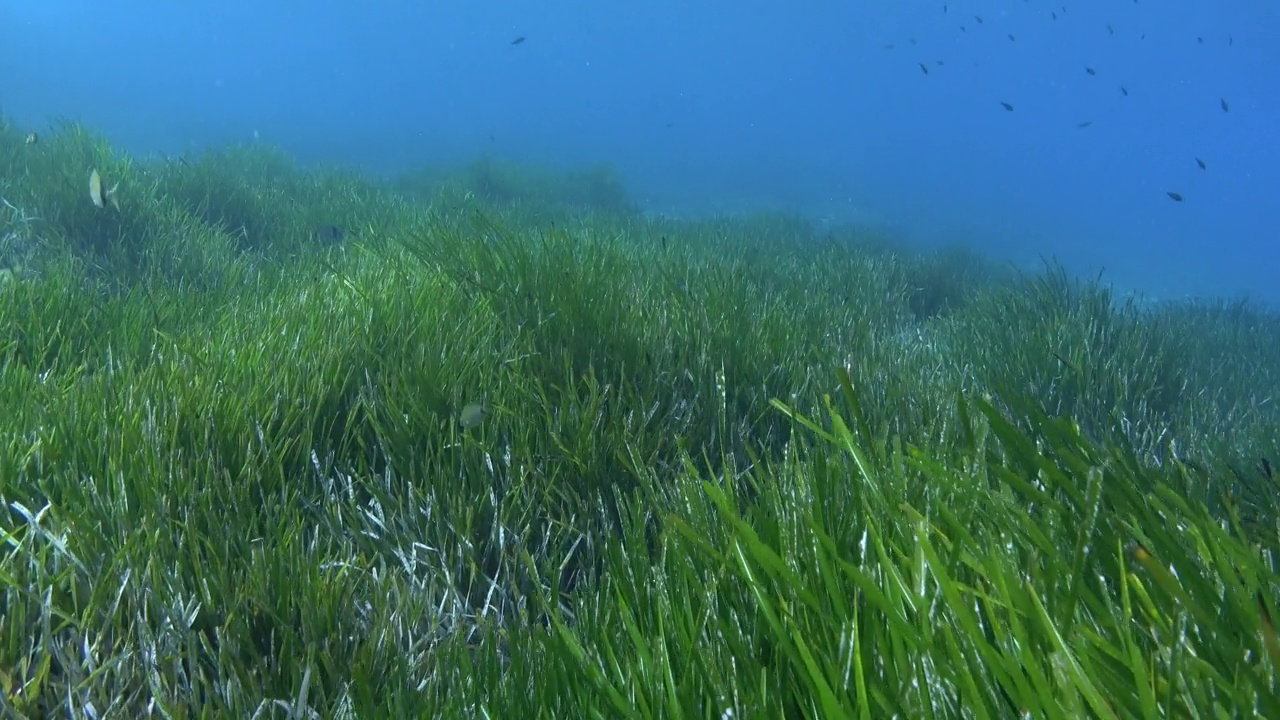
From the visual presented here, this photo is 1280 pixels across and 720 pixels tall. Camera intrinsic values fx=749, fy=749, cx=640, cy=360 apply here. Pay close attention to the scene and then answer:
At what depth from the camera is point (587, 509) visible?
2.22m

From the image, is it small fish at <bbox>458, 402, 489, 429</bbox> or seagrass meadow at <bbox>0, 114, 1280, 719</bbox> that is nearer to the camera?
seagrass meadow at <bbox>0, 114, 1280, 719</bbox>

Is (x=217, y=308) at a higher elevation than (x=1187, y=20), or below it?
below

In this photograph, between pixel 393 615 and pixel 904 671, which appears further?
pixel 393 615

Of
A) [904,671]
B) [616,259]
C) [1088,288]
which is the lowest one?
[1088,288]

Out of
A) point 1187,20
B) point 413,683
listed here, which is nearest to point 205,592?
point 413,683

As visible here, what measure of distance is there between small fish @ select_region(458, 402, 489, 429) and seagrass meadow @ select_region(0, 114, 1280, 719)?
0.01 m

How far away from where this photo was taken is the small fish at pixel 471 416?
2.39 m

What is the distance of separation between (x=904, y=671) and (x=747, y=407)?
222cm

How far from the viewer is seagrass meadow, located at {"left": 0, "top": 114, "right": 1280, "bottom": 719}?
3.04ft

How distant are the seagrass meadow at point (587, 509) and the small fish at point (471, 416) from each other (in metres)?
0.01

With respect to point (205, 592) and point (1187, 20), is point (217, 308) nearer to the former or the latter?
point (205, 592)

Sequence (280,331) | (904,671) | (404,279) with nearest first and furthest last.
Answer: (904,671) < (280,331) < (404,279)

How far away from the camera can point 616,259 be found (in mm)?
4648

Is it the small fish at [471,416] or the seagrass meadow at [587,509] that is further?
the small fish at [471,416]
